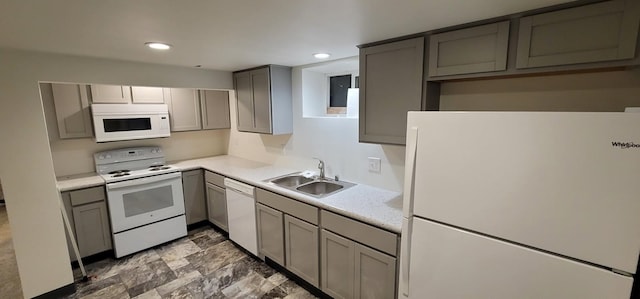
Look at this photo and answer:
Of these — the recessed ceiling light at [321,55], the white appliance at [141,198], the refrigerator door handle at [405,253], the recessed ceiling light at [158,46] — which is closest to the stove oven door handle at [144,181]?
the white appliance at [141,198]

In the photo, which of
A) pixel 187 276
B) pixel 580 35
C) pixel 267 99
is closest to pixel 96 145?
pixel 187 276

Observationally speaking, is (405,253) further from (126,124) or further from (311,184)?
(126,124)

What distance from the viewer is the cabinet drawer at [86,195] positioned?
270 cm

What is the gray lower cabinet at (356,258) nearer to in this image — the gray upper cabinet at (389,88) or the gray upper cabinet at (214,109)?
the gray upper cabinet at (389,88)

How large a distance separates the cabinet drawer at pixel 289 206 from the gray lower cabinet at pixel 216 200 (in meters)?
0.82

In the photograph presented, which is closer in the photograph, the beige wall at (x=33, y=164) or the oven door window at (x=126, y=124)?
the beige wall at (x=33, y=164)

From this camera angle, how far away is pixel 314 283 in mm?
2342

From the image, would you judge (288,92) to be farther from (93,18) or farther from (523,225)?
(523,225)

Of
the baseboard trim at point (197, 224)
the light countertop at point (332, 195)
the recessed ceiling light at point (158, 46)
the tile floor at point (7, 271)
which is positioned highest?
the recessed ceiling light at point (158, 46)

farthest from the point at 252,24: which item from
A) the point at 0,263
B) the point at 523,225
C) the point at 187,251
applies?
the point at 0,263

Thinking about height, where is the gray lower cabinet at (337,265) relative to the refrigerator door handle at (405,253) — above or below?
below

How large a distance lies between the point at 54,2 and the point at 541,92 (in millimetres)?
2532

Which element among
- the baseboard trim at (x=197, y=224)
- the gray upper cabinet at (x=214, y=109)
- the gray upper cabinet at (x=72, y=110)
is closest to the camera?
the gray upper cabinet at (x=72, y=110)

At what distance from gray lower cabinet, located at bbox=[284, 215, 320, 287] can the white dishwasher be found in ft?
1.63
